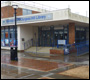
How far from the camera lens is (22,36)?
2334 centimetres

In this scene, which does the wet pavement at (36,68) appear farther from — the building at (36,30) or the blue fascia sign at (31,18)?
the building at (36,30)

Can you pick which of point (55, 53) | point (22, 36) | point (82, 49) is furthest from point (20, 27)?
point (82, 49)

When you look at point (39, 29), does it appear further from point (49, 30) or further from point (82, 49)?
point (82, 49)

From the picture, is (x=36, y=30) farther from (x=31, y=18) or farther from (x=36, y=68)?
(x=36, y=68)

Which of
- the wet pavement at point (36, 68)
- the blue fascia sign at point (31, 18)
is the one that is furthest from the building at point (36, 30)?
the wet pavement at point (36, 68)

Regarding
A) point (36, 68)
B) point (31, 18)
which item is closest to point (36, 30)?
point (31, 18)

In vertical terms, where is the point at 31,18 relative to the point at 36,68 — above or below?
above

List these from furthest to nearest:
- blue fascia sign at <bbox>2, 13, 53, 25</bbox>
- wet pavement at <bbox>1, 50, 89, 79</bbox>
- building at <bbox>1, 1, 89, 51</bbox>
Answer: building at <bbox>1, 1, 89, 51</bbox>, blue fascia sign at <bbox>2, 13, 53, 25</bbox>, wet pavement at <bbox>1, 50, 89, 79</bbox>

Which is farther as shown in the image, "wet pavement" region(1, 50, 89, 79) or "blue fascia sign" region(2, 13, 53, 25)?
"blue fascia sign" region(2, 13, 53, 25)

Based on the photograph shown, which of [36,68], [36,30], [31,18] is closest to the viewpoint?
[36,68]

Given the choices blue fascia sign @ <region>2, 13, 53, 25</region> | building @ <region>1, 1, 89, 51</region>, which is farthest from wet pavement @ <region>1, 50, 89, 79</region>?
building @ <region>1, 1, 89, 51</region>

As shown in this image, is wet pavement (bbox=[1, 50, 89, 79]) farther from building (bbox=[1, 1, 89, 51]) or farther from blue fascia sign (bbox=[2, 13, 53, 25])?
building (bbox=[1, 1, 89, 51])

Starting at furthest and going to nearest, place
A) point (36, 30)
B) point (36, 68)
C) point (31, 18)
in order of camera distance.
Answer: point (36, 30), point (31, 18), point (36, 68)

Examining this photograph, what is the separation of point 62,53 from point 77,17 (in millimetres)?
5000
